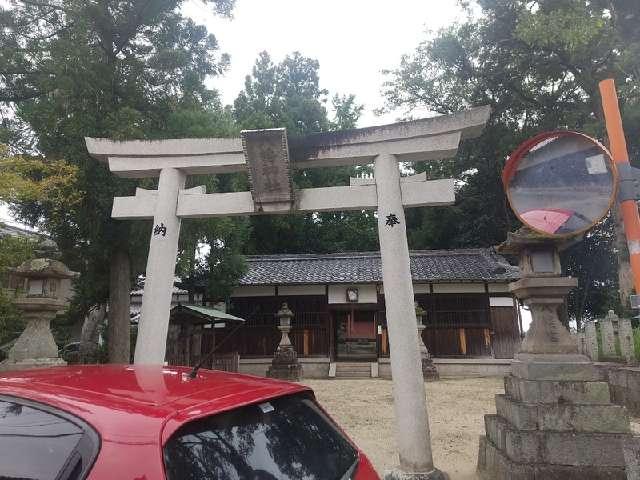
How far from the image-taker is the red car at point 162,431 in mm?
1412

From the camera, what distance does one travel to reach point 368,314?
823 inches

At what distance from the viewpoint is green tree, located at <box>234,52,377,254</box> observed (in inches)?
1193

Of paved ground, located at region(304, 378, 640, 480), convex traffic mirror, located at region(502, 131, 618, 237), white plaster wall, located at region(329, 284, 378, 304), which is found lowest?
paved ground, located at region(304, 378, 640, 480)

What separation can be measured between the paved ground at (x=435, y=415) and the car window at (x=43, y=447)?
519cm

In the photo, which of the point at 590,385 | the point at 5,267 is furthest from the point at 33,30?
the point at 590,385

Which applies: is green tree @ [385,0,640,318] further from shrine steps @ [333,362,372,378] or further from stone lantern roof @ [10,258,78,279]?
stone lantern roof @ [10,258,78,279]

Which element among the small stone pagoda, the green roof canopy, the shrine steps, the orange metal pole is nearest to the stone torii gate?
the small stone pagoda

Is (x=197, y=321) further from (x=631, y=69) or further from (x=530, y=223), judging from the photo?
(x=631, y=69)

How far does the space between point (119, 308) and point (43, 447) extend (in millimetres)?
10467

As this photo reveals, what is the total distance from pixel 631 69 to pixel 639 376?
9.37m

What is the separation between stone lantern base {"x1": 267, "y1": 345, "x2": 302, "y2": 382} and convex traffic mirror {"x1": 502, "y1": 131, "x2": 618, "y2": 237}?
1403 cm

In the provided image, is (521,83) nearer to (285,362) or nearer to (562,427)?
(285,362)

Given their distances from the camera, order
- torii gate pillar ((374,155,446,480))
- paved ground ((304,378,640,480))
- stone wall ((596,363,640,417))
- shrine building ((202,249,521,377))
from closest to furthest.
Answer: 1. torii gate pillar ((374,155,446,480))
2. paved ground ((304,378,640,480))
3. stone wall ((596,363,640,417))
4. shrine building ((202,249,521,377))

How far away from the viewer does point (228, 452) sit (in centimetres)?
158
